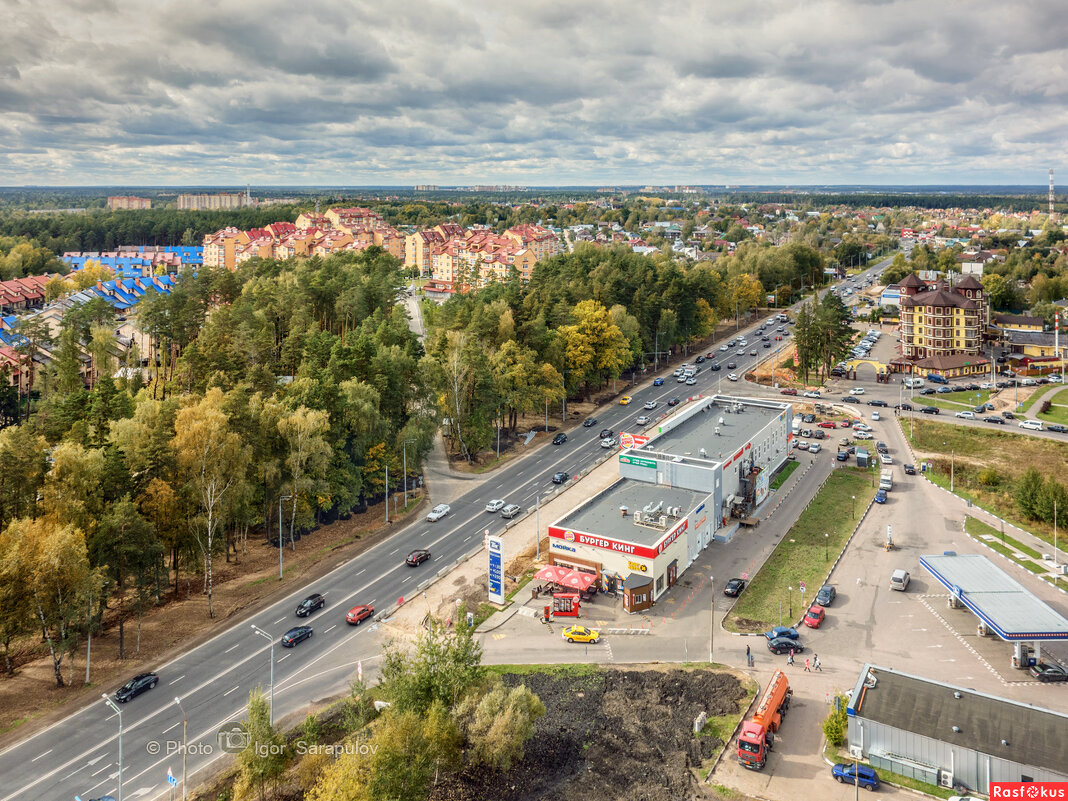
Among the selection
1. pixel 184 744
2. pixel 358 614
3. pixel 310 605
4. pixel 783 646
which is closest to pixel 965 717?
pixel 783 646

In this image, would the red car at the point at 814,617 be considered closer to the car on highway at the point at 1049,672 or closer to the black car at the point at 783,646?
the black car at the point at 783,646

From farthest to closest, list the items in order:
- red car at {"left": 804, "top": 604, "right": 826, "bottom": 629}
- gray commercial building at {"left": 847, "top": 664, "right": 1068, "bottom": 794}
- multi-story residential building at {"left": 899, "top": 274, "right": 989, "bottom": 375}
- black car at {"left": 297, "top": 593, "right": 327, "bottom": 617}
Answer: multi-story residential building at {"left": 899, "top": 274, "right": 989, "bottom": 375} → black car at {"left": 297, "top": 593, "right": 327, "bottom": 617} → red car at {"left": 804, "top": 604, "right": 826, "bottom": 629} → gray commercial building at {"left": 847, "top": 664, "right": 1068, "bottom": 794}

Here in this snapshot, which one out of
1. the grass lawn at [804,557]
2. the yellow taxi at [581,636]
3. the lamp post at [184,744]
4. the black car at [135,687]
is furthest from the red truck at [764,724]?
the black car at [135,687]

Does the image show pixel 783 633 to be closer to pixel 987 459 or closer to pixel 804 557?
pixel 804 557

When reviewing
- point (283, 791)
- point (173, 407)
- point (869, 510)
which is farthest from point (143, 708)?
point (869, 510)

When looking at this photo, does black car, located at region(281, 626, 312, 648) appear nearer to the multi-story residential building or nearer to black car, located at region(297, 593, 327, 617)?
black car, located at region(297, 593, 327, 617)

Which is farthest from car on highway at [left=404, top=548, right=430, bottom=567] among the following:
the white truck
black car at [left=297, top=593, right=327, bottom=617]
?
the white truck
